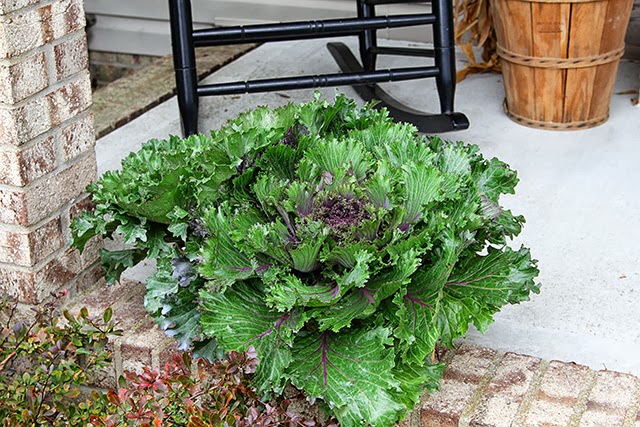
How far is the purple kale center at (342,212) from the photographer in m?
1.50

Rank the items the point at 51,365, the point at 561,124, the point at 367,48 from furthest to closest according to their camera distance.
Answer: the point at 367,48 < the point at 561,124 < the point at 51,365

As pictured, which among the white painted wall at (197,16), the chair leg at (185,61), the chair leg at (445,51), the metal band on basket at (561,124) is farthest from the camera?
the white painted wall at (197,16)

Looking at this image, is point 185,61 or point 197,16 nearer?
point 185,61

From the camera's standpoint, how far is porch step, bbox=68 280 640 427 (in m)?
1.46

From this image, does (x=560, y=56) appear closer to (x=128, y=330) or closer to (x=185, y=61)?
A: (x=185, y=61)

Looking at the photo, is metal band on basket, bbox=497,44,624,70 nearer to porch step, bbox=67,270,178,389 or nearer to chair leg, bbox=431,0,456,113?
chair leg, bbox=431,0,456,113

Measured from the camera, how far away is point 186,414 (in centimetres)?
152

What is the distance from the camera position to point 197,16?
12.3ft

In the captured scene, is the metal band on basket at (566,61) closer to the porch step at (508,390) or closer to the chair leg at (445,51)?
the chair leg at (445,51)

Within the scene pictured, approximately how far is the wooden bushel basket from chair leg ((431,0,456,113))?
0.22 metres

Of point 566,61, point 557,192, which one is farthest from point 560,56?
point 557,192

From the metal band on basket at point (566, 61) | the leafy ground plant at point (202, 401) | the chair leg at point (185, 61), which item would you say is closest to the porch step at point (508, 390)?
the leafy ground plant at point (202, 401)

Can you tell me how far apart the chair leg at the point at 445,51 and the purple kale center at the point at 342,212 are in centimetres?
106

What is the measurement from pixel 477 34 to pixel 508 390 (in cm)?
187
